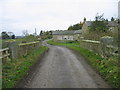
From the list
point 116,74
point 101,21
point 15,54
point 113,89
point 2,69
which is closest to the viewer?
point 113,89

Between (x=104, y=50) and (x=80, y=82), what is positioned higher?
(x=104, y=50)

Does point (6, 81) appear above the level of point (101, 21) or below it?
below

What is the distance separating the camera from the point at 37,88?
18.1 ft

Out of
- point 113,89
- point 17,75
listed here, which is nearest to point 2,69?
point 17,75

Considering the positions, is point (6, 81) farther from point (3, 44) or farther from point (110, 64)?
point (110, 64)

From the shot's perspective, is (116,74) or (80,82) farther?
(116,74)

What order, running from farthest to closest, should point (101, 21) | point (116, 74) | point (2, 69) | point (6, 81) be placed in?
1. point (101, 21)
2. point (2, 69)
3. point (116, 74)
4. point (6, 81)

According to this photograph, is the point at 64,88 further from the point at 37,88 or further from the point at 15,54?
the point at 15,54

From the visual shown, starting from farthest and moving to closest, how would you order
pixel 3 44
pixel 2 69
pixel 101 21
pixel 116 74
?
pixel 101 21 < pixel 3 44 < pixel 2 69 < pixel 116 74

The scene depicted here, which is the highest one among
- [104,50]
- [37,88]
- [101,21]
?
[101,21]

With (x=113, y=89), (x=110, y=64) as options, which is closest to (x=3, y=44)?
(x=110, y=64)

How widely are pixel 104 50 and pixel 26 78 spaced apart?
20.6ft

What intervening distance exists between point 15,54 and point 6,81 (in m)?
5.05

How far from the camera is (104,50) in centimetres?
1088
